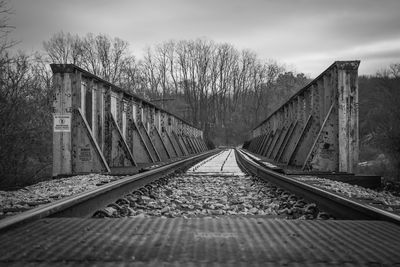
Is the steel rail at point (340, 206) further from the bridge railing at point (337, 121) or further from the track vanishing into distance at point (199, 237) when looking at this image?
the bridge railing at point (337, 121)

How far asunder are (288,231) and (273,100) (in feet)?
217

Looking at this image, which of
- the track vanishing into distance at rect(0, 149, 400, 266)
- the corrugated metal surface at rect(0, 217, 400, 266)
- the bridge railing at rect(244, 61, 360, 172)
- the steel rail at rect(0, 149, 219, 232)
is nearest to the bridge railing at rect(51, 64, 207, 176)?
the steel rail at rect(0, 149, 219, 232)

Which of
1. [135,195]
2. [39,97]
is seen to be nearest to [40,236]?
[135,195]

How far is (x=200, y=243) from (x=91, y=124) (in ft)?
→ 24.1

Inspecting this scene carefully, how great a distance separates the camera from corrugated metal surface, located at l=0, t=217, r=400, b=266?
5.89 feet

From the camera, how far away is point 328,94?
825cm

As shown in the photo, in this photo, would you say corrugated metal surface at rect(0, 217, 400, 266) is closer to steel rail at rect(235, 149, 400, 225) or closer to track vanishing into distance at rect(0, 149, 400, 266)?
track vanishing into distance at rect(0, 149, 400, 266)

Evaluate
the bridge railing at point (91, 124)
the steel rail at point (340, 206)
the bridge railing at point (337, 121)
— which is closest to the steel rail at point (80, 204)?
the steel rail at point (340, 206)

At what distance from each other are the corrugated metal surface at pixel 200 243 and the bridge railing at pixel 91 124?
18.0ft

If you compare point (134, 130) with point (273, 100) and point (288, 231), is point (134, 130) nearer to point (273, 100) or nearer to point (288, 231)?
point (288, 231)

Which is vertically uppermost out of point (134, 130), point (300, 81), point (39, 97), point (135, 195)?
point (300, 81)

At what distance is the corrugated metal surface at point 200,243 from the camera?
5.89 ft

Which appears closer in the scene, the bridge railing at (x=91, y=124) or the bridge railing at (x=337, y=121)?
the bridge railing at (x=337, y=121)

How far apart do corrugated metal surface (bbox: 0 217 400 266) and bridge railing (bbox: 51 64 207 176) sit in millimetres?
5494
